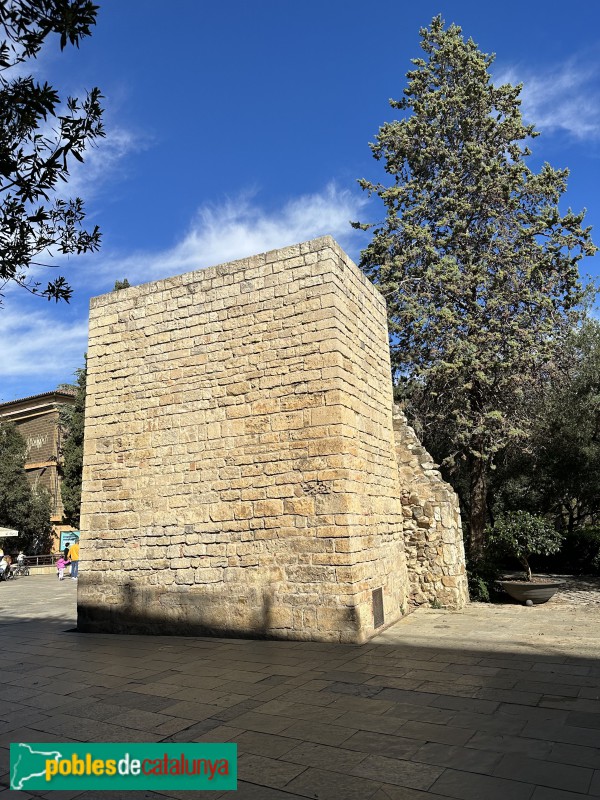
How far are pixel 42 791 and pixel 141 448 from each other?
208 inches

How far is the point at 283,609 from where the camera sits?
21.2ft

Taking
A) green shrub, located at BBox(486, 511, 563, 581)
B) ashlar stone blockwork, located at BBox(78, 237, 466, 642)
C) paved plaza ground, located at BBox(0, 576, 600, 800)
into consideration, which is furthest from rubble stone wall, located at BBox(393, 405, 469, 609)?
green shrub, located at BBox(486, 511, 563, 581)

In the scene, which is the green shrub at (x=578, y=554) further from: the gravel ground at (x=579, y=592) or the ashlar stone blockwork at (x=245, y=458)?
the ashlar stone blockwork at (x=245, y=458)

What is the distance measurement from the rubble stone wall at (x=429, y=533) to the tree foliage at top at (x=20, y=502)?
20.0m

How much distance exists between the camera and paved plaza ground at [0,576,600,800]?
2.88 m

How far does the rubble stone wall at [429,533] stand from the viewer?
8.35 m

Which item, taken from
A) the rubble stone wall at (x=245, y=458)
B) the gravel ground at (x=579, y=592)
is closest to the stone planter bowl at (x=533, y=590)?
the gravel ground at (x=579, y=592)

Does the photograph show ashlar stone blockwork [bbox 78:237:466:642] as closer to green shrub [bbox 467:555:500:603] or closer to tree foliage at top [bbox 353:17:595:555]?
green shrub [bbox 467:555:500:603]

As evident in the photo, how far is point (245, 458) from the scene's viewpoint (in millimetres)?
7082

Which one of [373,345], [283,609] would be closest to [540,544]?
[373,345]

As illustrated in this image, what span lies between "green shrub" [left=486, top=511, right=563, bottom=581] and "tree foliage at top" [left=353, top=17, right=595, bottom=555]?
2814mm

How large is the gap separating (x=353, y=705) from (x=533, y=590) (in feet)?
20.2

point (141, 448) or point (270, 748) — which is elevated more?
point (141, 448)

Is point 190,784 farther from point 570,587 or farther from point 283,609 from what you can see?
point 570,587
